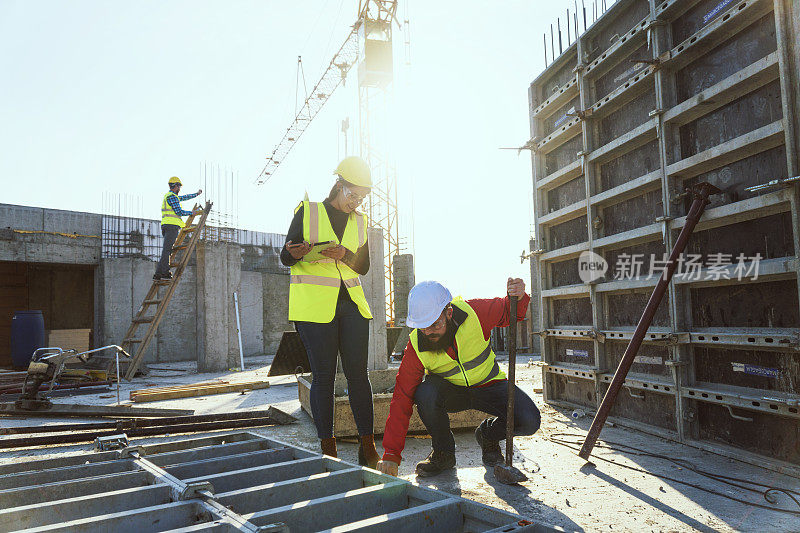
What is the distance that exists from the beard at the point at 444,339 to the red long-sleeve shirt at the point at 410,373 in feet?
0.20

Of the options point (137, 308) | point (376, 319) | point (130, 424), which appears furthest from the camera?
point (137, 308)

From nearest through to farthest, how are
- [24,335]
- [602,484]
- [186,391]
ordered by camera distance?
1. [602,484]
2. [186,391]
3. [24,335]

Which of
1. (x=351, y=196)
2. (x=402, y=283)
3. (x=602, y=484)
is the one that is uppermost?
(x=402, y=283)

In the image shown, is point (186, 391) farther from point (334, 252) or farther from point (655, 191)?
point (655, 191)

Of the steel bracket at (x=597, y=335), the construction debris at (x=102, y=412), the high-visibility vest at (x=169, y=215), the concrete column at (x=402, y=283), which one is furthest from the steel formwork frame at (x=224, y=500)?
the concrete column at (x=402, y=283)

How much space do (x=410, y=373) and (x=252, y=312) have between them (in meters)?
15.0

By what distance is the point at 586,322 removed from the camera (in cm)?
552

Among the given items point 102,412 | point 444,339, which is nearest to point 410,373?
point 444,339

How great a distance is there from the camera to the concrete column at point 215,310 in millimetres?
11273

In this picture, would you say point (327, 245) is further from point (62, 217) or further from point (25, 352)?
point (62, 217)

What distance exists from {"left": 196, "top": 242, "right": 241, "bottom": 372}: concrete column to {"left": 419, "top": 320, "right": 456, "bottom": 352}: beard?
9.10 metres

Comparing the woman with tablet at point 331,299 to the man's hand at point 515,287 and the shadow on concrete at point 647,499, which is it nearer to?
the man's hand at point 515,287

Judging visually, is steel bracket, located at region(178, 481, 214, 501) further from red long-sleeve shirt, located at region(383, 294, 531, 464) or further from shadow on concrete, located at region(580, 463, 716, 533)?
shadow on concrete, located at region(580, 463, 716, 533)

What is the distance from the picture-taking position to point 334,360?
3.38 metres
